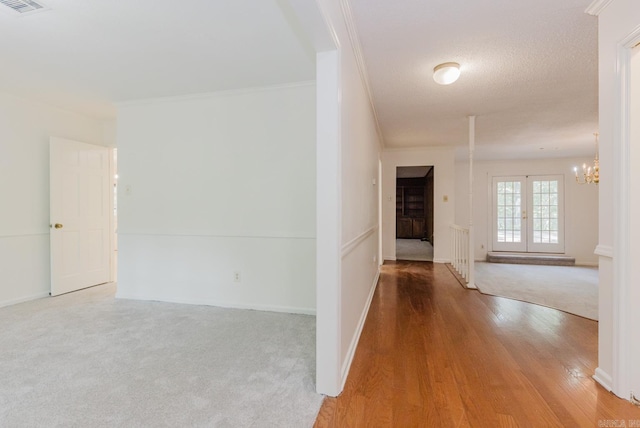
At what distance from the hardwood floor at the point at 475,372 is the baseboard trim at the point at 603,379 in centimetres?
3

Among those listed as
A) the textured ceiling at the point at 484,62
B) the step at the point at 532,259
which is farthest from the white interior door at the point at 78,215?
the step at the point at 532,259

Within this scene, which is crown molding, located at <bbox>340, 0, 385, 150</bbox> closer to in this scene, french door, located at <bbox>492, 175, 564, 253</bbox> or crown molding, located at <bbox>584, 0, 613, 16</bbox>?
crown molding, located at <bbox>584, 0, 613, 16</bbox>

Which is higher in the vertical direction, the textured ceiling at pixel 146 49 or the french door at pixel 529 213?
the textured ceiling at pixel 146 49

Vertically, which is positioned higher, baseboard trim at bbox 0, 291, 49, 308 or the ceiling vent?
the ceiling vent

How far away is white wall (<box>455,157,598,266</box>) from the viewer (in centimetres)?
671

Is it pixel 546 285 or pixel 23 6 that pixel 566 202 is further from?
pixel 23 6

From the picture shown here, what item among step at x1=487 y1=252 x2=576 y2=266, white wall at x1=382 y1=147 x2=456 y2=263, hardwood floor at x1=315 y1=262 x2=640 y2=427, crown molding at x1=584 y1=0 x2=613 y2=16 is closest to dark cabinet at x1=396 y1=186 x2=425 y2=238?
step at x1=487 y1=252 x2=576 y2=266

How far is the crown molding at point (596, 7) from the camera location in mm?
1731

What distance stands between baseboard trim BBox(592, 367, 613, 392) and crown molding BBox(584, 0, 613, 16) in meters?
2.13

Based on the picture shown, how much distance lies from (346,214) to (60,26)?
2394mm

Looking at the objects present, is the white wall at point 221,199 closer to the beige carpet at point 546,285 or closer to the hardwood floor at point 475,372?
the hardwood floor at point 475,372

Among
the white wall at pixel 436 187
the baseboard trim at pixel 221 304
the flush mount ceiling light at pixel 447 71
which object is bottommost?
the baseboard trim at pixel 221 304

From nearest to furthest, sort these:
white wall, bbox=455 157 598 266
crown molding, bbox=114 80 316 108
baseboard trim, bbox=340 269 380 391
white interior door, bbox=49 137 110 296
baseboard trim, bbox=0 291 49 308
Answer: baseboard trim, bbox=340 269 380 391, crown molding, bbox=114 80 316 108, baseboard trim, bbox=0 291 49 308, white interior door, bbox=49 137 110 296, white wall, bbox=455 157 598 266

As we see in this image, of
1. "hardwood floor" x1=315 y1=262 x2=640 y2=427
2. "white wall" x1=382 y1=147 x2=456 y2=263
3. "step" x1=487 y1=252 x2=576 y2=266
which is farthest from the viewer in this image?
"step" x1=487 y1=252 x2=576 y2=266
